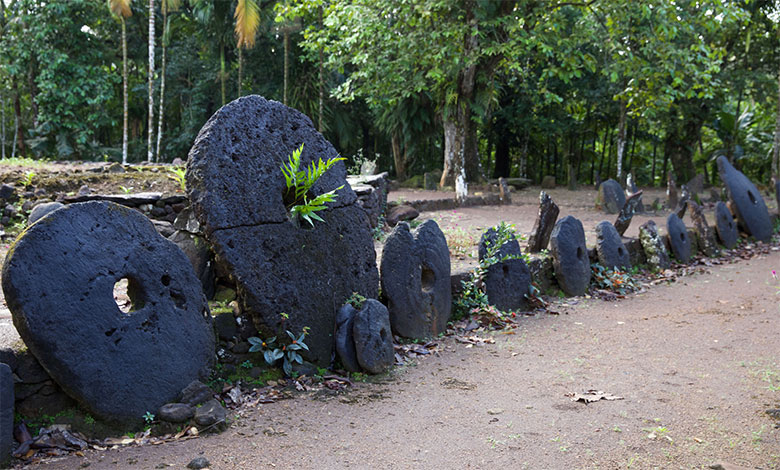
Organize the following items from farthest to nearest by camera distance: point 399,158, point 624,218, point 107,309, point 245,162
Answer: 1. point 399,158
2. point 624,218
3. point 245,162
4. point 107,309

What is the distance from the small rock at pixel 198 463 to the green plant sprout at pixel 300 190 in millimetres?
1801

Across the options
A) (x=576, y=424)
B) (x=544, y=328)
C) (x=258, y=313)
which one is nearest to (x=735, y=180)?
(x=544, y=328)

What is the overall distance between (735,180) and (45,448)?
421 inches

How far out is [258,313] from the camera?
406 centimetres

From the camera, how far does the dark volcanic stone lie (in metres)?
3.02

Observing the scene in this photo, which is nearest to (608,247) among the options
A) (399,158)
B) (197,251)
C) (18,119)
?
(197,251)

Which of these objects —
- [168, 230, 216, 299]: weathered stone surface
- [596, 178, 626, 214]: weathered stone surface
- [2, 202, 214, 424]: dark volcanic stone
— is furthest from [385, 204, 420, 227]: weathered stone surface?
[2, 202, 214, 424]: dark volcanic stone

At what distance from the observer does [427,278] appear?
536 centimetres

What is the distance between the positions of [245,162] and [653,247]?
6025 mm

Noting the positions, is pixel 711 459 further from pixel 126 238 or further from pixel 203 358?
pixel 126 238

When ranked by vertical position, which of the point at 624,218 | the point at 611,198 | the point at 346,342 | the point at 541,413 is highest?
the point at 611,198

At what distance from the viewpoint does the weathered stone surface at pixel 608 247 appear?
749 cm

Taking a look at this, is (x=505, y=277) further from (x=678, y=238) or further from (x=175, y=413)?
(x=678, y=238)

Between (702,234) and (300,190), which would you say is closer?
(300,190)
